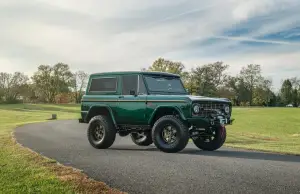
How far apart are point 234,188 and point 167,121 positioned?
4.31 m

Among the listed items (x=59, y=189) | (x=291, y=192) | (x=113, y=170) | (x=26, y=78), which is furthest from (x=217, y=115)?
(x=26, y=78)

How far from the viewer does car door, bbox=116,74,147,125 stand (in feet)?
36.3

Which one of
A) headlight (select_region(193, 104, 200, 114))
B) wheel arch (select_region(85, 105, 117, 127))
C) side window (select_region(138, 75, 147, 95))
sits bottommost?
wheel arch (select_region(85, 105, 117, 127))

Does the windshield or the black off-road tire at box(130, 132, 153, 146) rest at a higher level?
the windshield

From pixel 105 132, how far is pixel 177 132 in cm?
280

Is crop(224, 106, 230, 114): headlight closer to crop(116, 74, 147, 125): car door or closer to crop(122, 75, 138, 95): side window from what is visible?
crop(116, 74, 147, 125): car door

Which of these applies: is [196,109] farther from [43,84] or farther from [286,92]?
[286,92]

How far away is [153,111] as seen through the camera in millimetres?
10781

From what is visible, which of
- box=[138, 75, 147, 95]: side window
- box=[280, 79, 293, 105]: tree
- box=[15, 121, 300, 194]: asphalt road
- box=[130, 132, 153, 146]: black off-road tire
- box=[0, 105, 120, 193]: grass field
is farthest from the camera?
box=[280, 79, 293, 105]: tree

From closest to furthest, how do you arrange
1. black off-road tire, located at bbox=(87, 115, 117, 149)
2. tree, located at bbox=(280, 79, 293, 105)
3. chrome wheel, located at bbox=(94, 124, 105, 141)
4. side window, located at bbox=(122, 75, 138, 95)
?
side window, located at bbox=(122, 75, 138, 95)
black off-road tire, located at bbox=(87, 115, 117, 149)
chrome wheel, located at bbox=(94, 124, 105, 141)
tree, located at bbox=(280, 79, 293, 105)

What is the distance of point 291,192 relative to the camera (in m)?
6.00

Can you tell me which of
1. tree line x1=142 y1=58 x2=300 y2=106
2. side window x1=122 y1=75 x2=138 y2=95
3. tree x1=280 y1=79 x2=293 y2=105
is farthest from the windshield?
tree x1=280 y1=79 x2=293 y2=105

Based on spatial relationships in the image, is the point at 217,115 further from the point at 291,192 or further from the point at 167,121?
the point at 291,192

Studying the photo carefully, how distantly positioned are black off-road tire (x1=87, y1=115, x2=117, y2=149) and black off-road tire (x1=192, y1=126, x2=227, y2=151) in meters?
2.87
